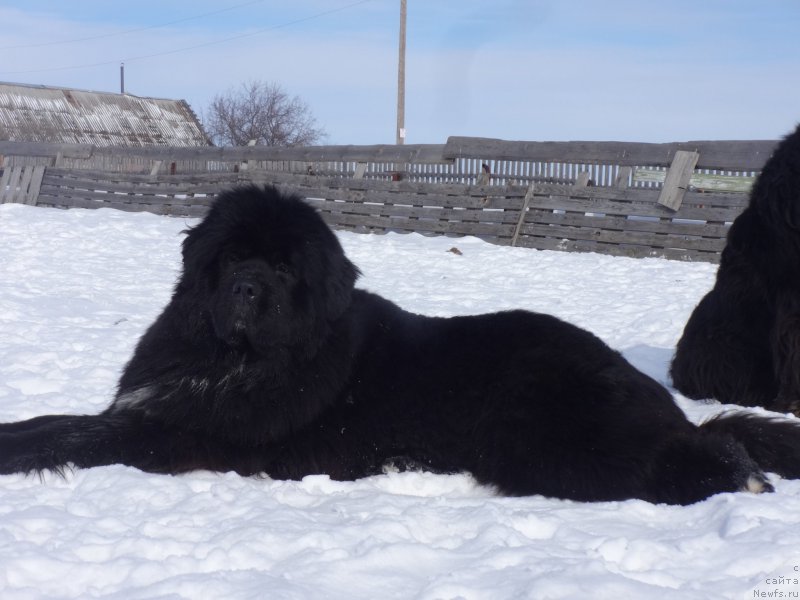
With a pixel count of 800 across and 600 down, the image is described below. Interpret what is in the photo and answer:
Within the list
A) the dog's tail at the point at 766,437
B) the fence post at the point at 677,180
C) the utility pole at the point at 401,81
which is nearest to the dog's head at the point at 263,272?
the dog's tail at the point at 766,437

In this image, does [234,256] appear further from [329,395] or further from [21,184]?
[21,184]

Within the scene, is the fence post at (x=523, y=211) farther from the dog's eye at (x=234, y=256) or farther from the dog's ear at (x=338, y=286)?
the dog's eye at (x=234, y=256)

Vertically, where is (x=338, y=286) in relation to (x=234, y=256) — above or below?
below

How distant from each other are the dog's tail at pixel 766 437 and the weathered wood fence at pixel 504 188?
734 cm

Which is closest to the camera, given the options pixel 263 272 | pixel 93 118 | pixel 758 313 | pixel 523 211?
pixel 263 272

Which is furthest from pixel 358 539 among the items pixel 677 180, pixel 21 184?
pixel 21 184

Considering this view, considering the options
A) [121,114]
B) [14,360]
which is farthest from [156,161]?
[121,114]

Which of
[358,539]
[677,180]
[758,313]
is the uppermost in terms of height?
[677,180]

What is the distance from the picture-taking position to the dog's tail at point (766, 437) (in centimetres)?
346

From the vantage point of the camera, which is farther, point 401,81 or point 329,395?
point 401,81

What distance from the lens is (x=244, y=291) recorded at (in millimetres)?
3518

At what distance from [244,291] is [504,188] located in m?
9.68

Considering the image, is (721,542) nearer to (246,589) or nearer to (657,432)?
(657,432)

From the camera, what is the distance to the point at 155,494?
10.2ft
